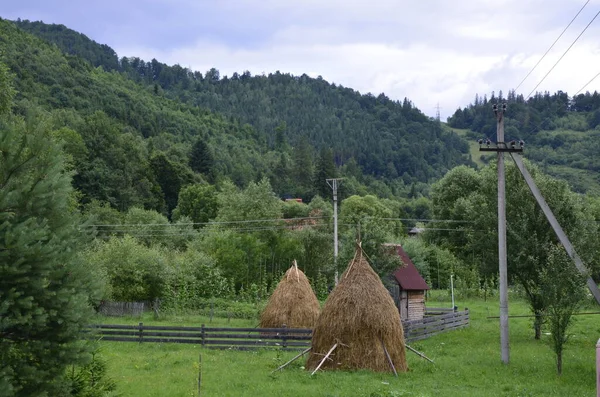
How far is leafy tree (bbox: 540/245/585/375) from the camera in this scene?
21.9m

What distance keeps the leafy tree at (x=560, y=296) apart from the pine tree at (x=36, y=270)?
1571 cm

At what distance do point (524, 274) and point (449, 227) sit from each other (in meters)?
33.8

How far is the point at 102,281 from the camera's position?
12.5 meters

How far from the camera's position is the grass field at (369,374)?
19.8 metres

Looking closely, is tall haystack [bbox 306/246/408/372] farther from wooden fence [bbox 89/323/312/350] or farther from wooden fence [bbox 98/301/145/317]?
wooden fence [bbox 98/301/145/317]

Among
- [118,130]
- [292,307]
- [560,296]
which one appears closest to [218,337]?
[292,307]

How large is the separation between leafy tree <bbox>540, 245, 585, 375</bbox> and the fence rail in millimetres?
8936

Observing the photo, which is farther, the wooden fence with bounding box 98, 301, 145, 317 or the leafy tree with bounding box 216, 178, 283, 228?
the leafy tree with bounding box 216, 178, 283, 228

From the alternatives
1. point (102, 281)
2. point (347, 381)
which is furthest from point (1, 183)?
point (347, 381)

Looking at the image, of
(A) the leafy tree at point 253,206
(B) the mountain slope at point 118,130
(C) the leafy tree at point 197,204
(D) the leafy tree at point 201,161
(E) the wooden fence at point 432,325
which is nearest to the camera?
(E) the wooden fence at point 432,325

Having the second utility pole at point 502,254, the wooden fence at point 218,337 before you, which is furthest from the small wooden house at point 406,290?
the second utility pole at point 502,254

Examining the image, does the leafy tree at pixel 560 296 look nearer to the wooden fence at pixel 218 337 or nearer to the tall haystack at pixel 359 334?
the tall haystack at pixel 359 334

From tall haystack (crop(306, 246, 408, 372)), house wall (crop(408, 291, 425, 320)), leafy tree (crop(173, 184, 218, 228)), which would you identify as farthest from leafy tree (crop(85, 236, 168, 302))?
leafy tree (crop(173, 184, 218, 228))

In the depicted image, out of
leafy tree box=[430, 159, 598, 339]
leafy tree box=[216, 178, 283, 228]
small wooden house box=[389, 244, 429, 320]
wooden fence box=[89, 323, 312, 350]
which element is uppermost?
leafy tree box=[216, 178, 283, 228]
